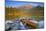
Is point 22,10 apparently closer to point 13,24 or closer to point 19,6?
point 19,6

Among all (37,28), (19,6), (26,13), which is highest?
(19,6)

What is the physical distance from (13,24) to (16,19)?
9 centimetres

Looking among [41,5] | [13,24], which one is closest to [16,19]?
[13,24]

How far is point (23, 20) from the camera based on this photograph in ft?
4.53

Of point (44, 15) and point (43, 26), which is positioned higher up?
point (44, 15)

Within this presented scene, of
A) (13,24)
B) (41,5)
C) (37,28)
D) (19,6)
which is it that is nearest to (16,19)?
(13,24)

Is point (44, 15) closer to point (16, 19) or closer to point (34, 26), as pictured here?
point (34, 26)

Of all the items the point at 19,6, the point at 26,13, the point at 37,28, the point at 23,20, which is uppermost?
the point at 19,6

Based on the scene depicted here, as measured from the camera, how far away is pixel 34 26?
1403 mm

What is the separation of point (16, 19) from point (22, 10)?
0.17 m

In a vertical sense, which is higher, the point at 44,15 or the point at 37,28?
the point at 44,15
